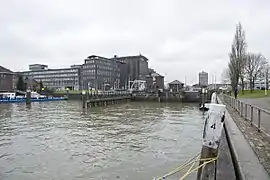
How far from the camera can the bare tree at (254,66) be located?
63438 millimetres

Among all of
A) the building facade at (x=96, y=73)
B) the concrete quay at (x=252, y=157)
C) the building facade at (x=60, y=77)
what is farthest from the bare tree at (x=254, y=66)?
the building facade at (x=60, y=77)

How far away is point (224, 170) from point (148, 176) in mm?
3506

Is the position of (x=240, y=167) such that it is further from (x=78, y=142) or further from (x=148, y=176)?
(x=78, y=142)

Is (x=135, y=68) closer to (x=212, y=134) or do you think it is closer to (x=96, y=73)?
(x=96, y=73)

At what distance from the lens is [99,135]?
16.3m

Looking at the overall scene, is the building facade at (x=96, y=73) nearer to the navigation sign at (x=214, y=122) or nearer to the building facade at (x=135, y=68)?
the building facade at (x=135, y=68)

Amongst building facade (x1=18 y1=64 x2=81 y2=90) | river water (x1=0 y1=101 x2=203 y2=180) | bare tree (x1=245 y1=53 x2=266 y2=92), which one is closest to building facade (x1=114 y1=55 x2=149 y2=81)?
building facade (x1=18 y1=64 x2=81 y2=90)

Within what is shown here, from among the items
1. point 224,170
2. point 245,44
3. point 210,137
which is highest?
point 245,44

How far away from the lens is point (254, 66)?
6575 centimetres

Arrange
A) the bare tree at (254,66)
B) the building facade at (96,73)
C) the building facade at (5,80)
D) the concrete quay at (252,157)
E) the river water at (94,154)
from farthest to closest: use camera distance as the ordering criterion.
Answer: the building facade at (96,73), the building facade at (5,80), the bare tree at (254,66), the river water at (94,154), the concrete quay at (252,157)

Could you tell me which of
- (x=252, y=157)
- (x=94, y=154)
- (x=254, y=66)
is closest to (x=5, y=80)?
(x=254, y=66)

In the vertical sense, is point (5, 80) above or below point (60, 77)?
below

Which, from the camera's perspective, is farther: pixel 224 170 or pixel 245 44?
pixel 245 44

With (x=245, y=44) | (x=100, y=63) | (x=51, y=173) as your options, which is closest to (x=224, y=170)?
(x=51, y=173)
